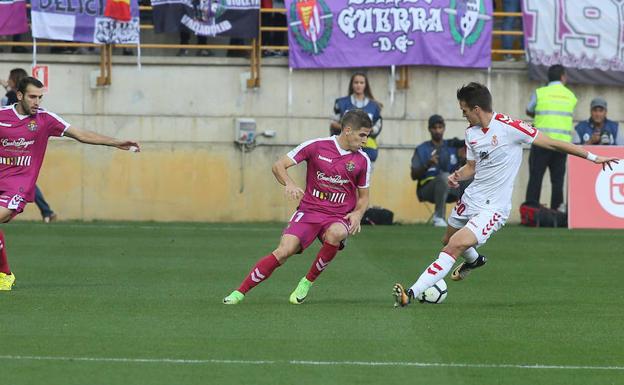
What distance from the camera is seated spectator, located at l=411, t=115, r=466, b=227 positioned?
800 inches

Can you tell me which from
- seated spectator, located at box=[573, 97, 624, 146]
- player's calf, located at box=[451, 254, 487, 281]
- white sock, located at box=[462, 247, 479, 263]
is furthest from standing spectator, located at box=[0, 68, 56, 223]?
white sock, located at box=[462, 247, 479, 263]

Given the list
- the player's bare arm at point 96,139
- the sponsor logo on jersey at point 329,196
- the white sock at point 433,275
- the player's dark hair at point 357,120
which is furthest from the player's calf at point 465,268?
the player's bare arm at point 96,139

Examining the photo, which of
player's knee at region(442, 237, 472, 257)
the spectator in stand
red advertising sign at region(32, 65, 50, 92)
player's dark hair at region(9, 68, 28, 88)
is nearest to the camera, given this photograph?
player's knee at region(442, 237, 472, 257)

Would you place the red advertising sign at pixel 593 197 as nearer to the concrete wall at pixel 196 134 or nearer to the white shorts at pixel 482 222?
the concrete wall at pixel 196 134

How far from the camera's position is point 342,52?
22.4 metres

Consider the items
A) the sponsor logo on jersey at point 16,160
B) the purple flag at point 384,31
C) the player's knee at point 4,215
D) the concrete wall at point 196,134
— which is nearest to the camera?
the player's knee at point 4,215

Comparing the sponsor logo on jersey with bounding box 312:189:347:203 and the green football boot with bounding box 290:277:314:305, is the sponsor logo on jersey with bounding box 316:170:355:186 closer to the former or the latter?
the sponsor logo on jersey with bounding box 312:189:347:203

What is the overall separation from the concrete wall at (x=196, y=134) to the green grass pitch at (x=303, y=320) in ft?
16.6

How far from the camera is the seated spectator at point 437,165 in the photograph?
20328mm

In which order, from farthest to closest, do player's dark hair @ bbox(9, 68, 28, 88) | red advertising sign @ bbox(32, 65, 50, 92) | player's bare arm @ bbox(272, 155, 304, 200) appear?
red advertising sign @ bbox(32, 65, 50, 92) → player's dark hair @ bbox(9, 68, 28, 88) → player's bare arm @ bbox(272, 155, 304, 200)

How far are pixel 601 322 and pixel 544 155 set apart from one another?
432 inches

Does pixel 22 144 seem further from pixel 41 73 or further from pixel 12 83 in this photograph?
pixel 41 73

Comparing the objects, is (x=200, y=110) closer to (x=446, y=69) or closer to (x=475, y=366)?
(x=446, y=69)

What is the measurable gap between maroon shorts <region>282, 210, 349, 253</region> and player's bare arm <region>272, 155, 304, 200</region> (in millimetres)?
370
